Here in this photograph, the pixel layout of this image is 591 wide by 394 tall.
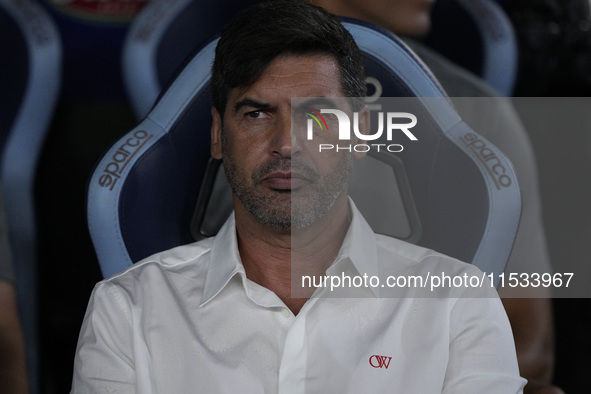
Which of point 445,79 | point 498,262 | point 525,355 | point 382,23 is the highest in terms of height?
point 382,23

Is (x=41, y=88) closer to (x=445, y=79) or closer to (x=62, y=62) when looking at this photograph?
(x=62, y=62)

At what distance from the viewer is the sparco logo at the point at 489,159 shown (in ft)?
3.63

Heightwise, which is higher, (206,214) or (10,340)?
(206,214)

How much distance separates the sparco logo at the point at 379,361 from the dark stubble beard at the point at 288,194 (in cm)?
22

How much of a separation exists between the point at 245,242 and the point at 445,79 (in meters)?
0.68

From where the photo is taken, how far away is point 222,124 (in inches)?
43.1

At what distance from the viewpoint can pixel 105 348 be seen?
100 cm

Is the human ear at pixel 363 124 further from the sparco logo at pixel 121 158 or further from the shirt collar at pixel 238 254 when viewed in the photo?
the sparco logo at pixel 121 158

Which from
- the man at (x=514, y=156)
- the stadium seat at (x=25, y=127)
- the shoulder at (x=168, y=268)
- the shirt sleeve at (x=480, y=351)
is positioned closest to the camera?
the shirt sleeve at (x=480, y=351)

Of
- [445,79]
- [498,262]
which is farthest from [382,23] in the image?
[498,262]

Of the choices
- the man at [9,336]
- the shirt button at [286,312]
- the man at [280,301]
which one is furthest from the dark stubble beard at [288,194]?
the man at [9,336]

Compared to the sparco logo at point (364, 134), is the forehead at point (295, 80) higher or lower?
higher

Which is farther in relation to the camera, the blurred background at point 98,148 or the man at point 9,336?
the blurred background at point 98,148

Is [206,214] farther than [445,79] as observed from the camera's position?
No
